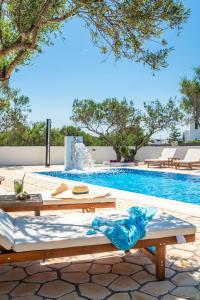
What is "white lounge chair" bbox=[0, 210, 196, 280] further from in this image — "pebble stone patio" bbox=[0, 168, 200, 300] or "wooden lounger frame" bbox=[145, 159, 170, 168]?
"wooden lounger frame" bbox=[145, 159, 170, 168]

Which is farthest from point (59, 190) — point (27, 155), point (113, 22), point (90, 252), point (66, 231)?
point (27, 155)

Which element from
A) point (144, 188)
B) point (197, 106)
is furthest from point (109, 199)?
point (197, 106)

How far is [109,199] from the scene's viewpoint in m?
6.25

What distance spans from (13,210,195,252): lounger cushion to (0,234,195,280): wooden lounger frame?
0.14 feet

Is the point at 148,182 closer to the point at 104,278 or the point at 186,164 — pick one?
the point at 186,164

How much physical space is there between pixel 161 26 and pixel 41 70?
75.1 ft

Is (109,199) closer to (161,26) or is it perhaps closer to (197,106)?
(161,26)

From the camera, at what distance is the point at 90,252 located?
3.75 m

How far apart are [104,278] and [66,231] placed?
68cm

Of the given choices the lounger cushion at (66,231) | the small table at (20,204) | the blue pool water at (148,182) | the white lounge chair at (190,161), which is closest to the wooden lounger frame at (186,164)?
the white lounge chair at (190,161)

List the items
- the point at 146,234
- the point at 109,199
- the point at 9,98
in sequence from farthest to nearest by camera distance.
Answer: the point at 9,98, the point at 109,199, the point at 146,234

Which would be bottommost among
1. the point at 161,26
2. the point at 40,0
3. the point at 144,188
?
the point at 144,188

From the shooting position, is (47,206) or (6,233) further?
(47,206)

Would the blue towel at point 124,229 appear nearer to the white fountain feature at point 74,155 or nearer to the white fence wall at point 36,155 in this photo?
the white fountain feature at point 74,155
